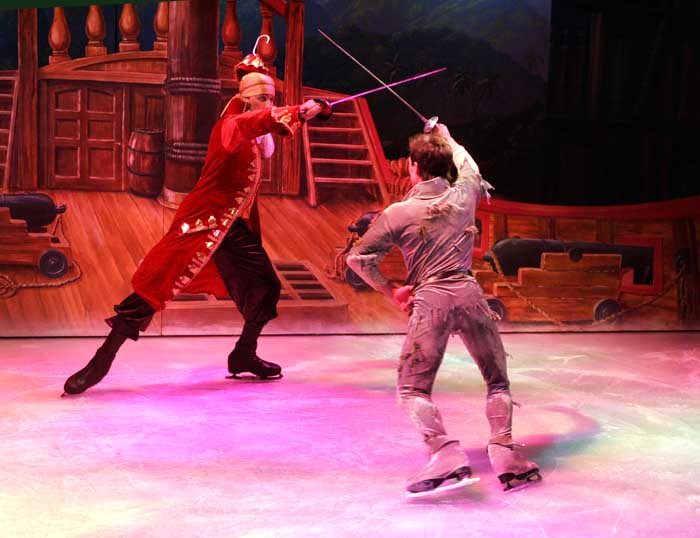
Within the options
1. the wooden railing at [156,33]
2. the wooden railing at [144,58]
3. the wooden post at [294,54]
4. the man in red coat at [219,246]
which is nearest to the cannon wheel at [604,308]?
the wooden post at [294,54]

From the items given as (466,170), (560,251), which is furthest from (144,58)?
(466,170)

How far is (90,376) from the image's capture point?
437 cm

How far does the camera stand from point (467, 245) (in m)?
3.15

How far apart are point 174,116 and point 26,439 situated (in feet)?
8.96

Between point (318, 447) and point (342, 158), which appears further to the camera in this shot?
point (342, 158)

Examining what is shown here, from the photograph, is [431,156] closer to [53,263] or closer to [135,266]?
[135,266]

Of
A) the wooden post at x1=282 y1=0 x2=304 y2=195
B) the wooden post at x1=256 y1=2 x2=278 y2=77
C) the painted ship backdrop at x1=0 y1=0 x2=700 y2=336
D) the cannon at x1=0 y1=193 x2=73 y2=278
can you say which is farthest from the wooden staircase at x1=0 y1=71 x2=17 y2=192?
the wooden post at x1=282 y1=0 x2=304 y2=195

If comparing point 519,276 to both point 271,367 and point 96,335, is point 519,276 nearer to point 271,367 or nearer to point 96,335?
point 271,367

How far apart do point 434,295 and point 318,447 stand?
2.89 ft

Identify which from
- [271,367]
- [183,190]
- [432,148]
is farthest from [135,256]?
[432,148]

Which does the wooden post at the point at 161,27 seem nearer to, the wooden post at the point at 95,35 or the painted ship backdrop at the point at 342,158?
the painted ship backdrop at the point at 342,158

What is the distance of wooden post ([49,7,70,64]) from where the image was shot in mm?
5658

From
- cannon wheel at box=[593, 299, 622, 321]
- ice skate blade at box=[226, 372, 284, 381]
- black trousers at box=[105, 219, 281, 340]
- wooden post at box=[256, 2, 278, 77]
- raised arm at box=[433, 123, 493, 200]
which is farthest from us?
cannon wheel at box=[593, 299, 622, 321]

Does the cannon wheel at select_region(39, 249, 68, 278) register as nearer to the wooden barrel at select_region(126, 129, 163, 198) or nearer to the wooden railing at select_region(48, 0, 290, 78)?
the wooden barrel at select_region(126, 129, 163, 198)
